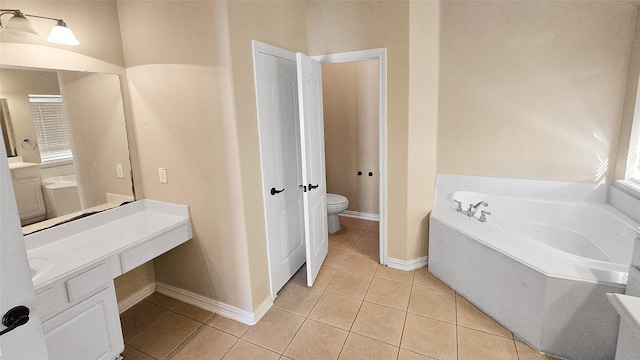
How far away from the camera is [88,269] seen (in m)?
1.58

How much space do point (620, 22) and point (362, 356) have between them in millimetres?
3047

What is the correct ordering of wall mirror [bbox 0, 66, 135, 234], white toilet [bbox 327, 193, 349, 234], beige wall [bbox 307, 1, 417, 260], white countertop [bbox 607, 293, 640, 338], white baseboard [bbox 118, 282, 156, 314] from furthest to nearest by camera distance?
white toilet [bbox 327, 193, 349, 234]
beige wall [bbox 307, 1, 417, 260]
white baseboard [bbox 118, 282, 156, 314]
wall mirror [bbox 0, 66, 135, 234]
white countertop [bbox 607, 293, 640, 338]

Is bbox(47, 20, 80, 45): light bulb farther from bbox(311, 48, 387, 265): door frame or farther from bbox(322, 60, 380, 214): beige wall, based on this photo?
bbox(322, 60, 380, 214): beige wall

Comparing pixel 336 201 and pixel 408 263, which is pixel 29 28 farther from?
pixel 408 263

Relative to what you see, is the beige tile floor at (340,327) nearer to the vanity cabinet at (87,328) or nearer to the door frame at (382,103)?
the vanity cabinet at (87,328)

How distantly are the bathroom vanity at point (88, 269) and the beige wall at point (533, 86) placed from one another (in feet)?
8.41

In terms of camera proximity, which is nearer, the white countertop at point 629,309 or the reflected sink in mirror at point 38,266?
the white countertop at point 629,309

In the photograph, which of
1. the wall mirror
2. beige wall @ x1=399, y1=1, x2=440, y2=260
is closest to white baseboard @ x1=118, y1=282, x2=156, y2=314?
the wall mirror

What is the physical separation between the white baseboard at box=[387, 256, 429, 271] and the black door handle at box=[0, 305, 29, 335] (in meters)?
2.53

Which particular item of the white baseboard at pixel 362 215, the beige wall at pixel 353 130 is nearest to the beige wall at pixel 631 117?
the beige wall at pixel 353 130

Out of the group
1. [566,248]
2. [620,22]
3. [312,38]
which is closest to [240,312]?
[312,38]

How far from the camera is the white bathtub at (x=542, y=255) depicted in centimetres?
165

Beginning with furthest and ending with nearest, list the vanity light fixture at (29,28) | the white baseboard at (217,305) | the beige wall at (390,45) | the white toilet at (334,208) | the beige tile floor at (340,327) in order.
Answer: the white toilet at (334,208) < the beige wall at (390,45) < the white baseboard at (217,305) < the beige tile floor at (340,327) < the vanity light fixture at (29,28)

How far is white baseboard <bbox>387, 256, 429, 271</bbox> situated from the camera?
2805 mm
